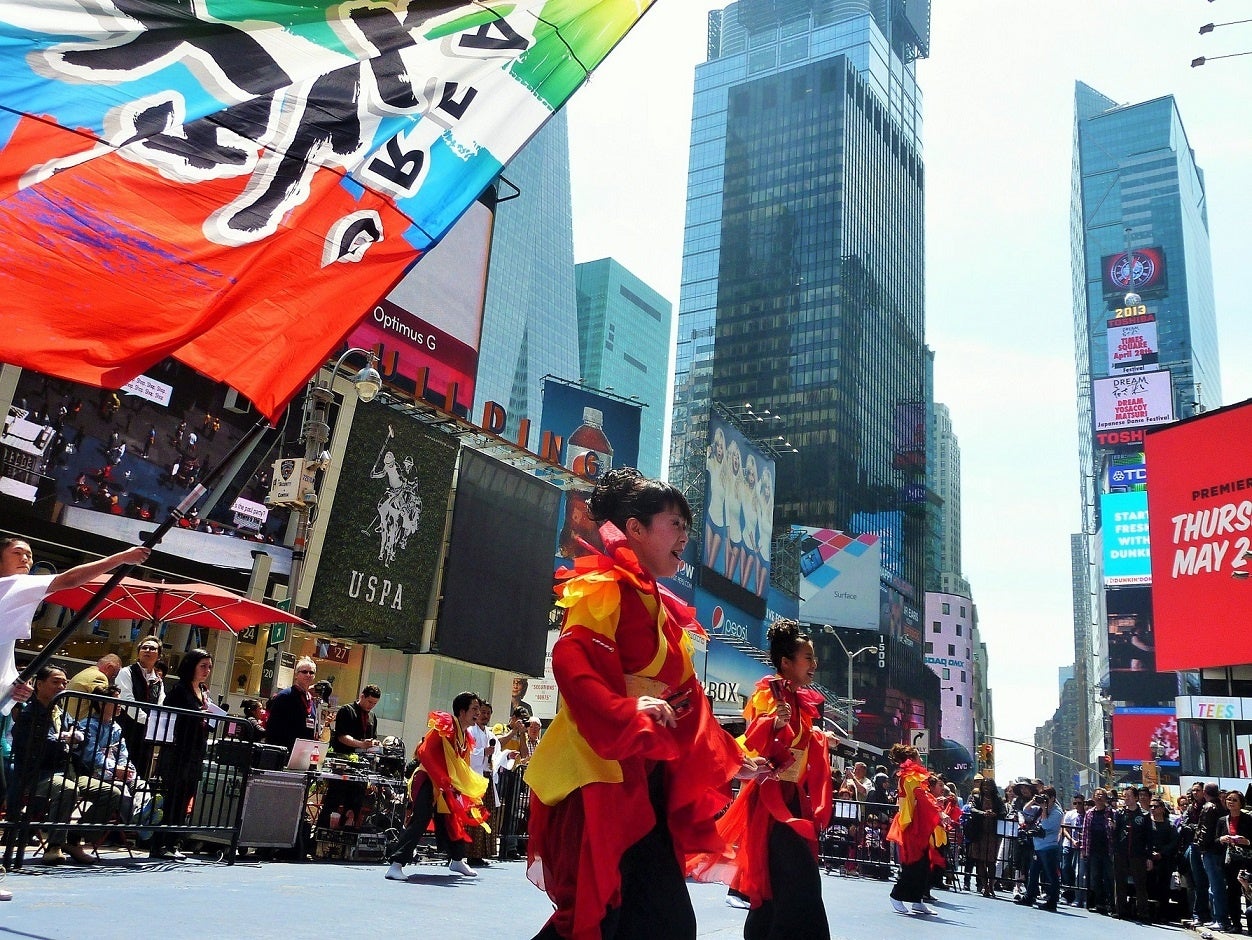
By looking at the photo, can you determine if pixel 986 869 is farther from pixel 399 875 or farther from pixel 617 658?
pixel 617 658

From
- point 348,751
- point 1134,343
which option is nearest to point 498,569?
point 348,751

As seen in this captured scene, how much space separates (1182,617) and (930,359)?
133289 mm

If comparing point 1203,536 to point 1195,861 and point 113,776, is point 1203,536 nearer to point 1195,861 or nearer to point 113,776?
point 1195,861

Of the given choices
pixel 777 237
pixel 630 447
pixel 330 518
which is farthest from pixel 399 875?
pixel 777 237

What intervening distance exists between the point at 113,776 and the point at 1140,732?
289ft

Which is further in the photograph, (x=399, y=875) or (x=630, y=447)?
(x=630, y=447)

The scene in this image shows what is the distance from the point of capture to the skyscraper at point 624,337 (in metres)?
156

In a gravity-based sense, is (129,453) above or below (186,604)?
above

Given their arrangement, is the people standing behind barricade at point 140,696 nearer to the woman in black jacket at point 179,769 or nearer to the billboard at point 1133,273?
the woman in black jacket at point 179,769

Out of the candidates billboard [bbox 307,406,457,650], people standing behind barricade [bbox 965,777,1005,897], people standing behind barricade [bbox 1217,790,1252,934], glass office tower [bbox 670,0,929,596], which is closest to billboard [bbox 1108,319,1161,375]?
glass office tower [bbox 670,0,929,596]

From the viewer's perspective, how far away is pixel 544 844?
3305 millimetres

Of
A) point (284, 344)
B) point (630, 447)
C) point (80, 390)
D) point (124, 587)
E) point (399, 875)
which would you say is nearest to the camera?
point (284, 344)

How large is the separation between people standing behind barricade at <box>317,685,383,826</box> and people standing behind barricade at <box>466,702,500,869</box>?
1.23m

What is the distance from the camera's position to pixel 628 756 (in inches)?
117
